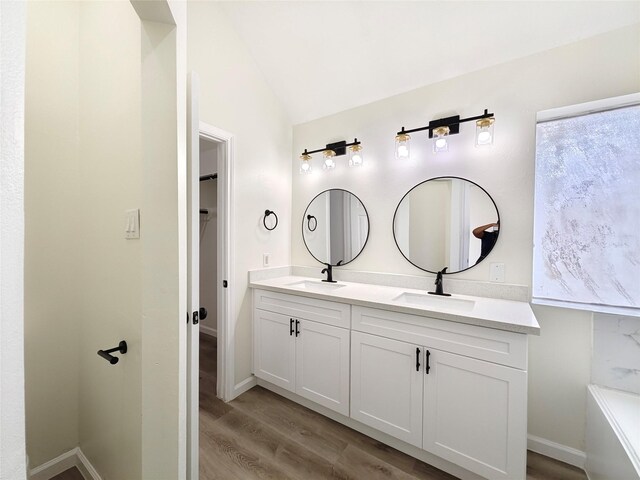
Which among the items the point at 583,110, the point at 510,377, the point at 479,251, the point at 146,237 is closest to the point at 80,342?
the point at 146,237

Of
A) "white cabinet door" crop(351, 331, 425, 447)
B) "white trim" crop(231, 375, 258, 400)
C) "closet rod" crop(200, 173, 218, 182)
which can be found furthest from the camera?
"closet rod" crop(200, 173, 218, 182)

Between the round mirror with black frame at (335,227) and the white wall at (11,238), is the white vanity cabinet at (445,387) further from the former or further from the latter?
the white wall at (11,238)

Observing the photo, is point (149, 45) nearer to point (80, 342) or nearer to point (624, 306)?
point (80, 342)

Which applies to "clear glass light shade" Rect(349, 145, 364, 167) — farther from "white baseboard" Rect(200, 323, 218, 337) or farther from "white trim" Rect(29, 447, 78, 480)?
"white baseboard" Rect(200, 323, 218, 337)

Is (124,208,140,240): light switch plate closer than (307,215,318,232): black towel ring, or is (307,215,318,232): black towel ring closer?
(124,208,140,240): light switch plate

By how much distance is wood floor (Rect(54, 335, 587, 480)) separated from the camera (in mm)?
1485

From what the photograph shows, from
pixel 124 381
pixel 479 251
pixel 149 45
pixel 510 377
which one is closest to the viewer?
pixel 149 45

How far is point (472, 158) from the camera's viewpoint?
1894 millimetres

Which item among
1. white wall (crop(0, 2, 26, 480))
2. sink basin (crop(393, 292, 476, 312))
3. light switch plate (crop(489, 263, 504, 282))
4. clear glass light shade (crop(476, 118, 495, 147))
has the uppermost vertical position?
clear glass light shade (crop(476, 118, 495, 147))

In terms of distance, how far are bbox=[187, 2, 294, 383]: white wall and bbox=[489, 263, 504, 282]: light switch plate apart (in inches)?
69.2

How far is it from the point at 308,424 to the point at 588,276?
2009 millimetres

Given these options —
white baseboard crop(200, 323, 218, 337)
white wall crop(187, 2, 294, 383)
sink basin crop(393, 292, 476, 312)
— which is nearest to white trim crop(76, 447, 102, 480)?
white wall crop(187, 2, 294, 383)

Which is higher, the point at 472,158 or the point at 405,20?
the point at 405,20

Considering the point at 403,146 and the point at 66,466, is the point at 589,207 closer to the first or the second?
the point at 403,146
